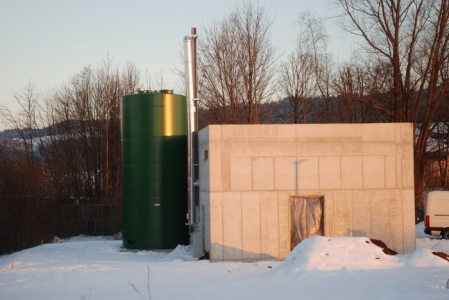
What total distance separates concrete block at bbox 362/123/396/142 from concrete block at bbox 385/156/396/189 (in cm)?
70

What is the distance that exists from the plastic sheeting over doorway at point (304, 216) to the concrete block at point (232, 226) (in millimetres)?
1888

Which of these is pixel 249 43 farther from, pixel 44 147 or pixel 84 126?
pixel 44 147

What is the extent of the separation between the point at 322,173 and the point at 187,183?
20.2 feet

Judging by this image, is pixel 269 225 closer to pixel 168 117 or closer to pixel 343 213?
pixel 343 213

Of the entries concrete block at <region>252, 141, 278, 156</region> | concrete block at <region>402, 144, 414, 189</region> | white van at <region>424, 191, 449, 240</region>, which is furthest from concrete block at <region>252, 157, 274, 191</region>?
white van at <region>424, 191, 449, 240</region>

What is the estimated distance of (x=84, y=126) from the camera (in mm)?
63344

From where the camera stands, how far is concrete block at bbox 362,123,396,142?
23.5 m

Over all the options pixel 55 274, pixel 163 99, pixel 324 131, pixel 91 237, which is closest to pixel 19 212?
pixel 91 237

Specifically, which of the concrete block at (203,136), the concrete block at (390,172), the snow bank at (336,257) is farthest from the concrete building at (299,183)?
the snow bank at (336,257)

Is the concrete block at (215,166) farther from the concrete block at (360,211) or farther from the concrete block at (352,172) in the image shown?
the concrete block at (360,211)

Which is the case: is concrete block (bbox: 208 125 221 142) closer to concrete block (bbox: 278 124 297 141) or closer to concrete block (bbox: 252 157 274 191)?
concrete block (bbox: 252 157 274 191)

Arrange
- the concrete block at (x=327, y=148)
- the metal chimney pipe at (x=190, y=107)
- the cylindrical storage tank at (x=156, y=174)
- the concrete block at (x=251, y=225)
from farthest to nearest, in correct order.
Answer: the cylindrical storage tank at (x=156, y=174) → the metal chimney pipe at (x=190, y=107) → the concrete block at (x=327, y=148) → the concrete block at (x=251, y=225)

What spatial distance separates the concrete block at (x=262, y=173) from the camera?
23094mm

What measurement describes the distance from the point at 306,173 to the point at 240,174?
2338 mm
